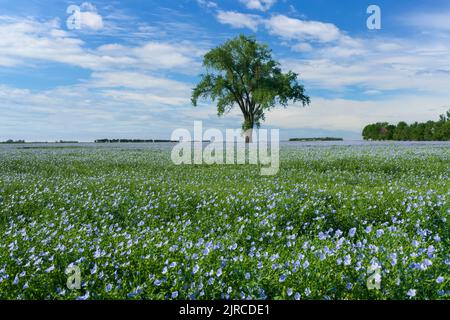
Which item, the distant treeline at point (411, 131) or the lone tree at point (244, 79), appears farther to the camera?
the distant treeline at point (411, 131)

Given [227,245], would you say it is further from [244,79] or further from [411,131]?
[411,131]

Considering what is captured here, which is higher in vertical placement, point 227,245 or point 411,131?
point 411,131

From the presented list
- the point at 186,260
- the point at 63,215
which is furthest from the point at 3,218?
the point at 186,260

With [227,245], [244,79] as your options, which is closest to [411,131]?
[244,79]

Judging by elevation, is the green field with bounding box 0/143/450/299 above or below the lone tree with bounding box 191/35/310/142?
below

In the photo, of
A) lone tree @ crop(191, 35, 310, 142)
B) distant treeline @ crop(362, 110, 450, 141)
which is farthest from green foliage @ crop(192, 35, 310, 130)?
distant treeline @ crop(362, 110, 450, 141)

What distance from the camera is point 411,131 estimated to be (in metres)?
80.4

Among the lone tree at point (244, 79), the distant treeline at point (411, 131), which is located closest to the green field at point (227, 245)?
the lone tree at point (244, 79)

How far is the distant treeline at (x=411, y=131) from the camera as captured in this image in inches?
2886

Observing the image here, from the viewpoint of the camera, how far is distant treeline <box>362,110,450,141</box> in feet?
241

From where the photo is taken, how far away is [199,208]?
10109 mm

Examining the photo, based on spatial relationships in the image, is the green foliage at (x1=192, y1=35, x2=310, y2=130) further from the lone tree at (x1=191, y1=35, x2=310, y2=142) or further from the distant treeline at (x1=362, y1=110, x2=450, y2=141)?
the distant treeline at (x1=362, y1=110, x2=450, y2=141)

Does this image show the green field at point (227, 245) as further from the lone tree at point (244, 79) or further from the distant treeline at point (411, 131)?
the distant treeline at point (411, 131)
